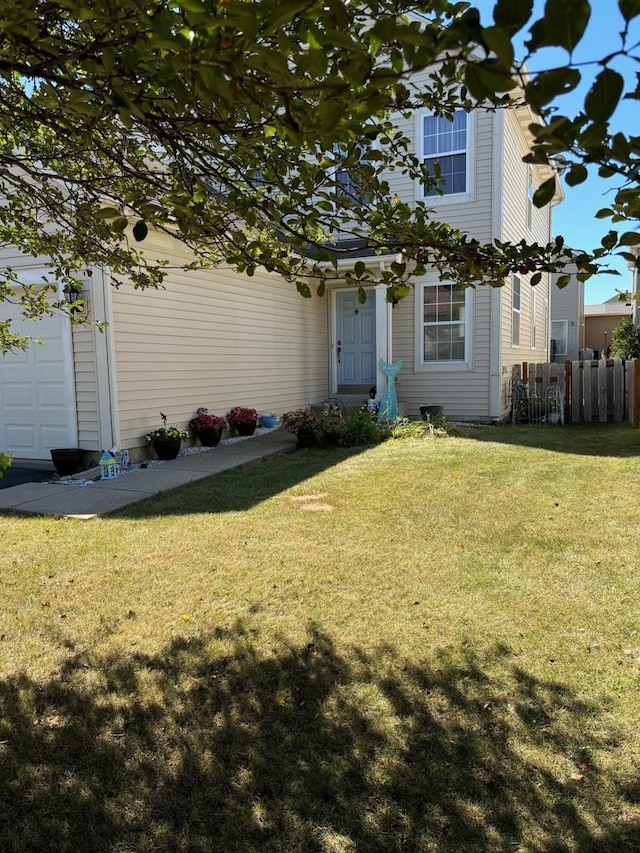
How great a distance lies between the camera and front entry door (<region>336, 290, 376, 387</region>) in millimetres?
12938

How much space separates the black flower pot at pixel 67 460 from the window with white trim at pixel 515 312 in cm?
922

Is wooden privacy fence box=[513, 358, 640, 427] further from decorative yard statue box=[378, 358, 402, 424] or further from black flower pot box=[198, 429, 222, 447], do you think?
black flower pot box=[198, 429, 222, 447]

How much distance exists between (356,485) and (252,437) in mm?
4119

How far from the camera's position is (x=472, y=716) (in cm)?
249

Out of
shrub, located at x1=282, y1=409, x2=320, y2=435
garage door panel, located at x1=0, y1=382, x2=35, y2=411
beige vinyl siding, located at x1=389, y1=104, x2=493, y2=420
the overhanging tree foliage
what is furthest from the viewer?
beige vinyl siding, located at x1=389, y1=104, x2=493, y2=420

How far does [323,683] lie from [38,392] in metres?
6.93

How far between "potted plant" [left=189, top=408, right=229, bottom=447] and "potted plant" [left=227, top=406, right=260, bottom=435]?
0.74m

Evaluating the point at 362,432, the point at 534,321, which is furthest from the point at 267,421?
the point at 534,321

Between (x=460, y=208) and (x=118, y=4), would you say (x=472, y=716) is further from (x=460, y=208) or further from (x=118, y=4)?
(x=460, y=208)

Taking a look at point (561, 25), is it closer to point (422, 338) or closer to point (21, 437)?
point (21, 437)

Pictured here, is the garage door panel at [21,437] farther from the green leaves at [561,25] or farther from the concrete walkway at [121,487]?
the green leaves at [561,25]

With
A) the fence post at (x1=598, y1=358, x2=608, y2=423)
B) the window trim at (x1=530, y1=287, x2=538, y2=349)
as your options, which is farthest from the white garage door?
the window trim at (x1=530, y1=287, x2=538, y2=349)

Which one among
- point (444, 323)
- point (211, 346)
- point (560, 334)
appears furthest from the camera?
point (560, 334)

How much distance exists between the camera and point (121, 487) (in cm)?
661
